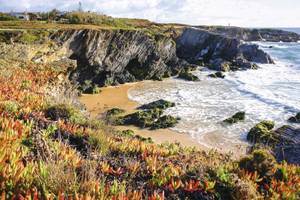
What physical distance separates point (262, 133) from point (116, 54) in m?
20.3

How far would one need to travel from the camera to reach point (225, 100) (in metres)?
28.9

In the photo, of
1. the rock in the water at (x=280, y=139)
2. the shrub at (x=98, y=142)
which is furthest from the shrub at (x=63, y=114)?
the rock in the water at (x=280, y=139)

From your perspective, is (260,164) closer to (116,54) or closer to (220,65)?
(116,54)

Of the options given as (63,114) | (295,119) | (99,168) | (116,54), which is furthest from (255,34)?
(99,168)

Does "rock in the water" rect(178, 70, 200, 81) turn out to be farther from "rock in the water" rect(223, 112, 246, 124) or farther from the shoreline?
"rock in the water" rect(223, 112, 246, 124)

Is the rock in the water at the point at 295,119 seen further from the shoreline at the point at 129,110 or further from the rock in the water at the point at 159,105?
the rock in the water at the point at 159,105

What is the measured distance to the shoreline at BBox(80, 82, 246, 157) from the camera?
697 inches

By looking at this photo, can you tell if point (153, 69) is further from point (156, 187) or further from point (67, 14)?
point (156, 187)

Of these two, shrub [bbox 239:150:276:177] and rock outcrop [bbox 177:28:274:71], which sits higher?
shrub [bbox 239:150:276:177]

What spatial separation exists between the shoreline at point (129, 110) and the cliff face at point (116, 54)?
1846mm

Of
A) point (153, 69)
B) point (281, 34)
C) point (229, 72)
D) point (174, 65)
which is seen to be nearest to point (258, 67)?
point (229, 72)

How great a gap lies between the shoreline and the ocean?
45cm

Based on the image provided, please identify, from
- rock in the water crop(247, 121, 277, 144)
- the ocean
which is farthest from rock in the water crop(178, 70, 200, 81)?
rock in the water crop(247, 121, 277, 144)

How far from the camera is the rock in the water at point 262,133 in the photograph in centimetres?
1761
